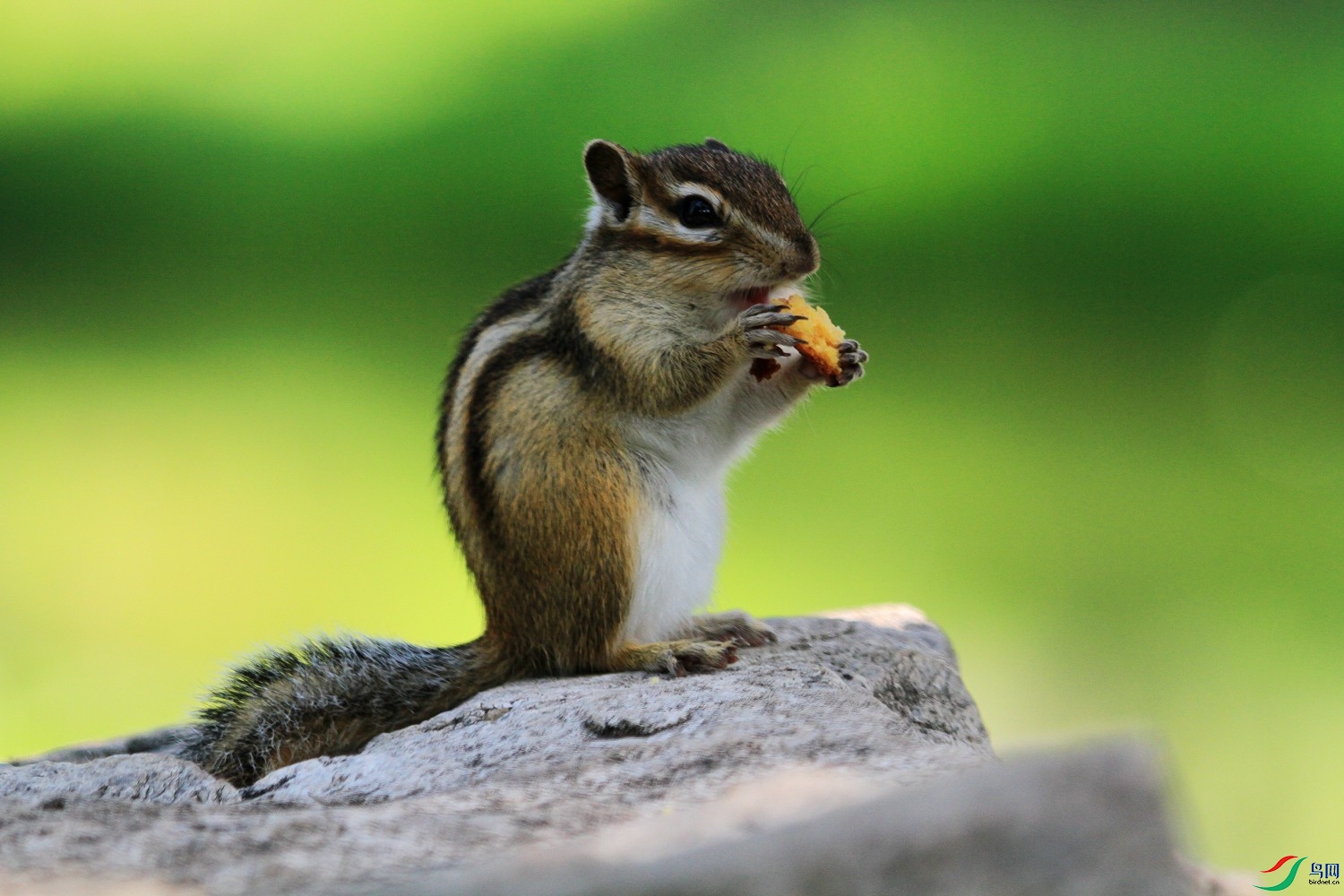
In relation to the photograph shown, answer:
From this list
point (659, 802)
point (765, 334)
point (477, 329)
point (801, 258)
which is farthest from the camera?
point (477, 329)

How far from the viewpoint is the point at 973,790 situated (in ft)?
4.77

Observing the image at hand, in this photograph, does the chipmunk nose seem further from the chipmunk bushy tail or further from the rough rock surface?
the chipmunk bushy tail

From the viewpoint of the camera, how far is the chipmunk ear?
3.47 m

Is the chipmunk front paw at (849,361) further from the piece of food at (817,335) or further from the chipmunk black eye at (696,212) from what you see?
the chipmunk black eye at (696,212)

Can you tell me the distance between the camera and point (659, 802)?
7.09 feet

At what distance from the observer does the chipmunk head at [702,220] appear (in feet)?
10.9

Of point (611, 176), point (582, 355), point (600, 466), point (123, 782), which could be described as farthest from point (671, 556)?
point (123, 782)

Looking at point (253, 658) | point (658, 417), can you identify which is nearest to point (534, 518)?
point (658, 417)

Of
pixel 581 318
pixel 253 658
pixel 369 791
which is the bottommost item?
pixel 369 791

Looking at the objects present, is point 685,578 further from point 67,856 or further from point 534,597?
point 67,856

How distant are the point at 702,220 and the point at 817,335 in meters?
0.41

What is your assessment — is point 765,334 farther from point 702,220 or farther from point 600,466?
point 600,466

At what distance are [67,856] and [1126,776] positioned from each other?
4.90ft

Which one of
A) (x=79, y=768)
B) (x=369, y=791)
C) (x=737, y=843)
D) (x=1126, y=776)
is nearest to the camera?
(x=737, y=843)
